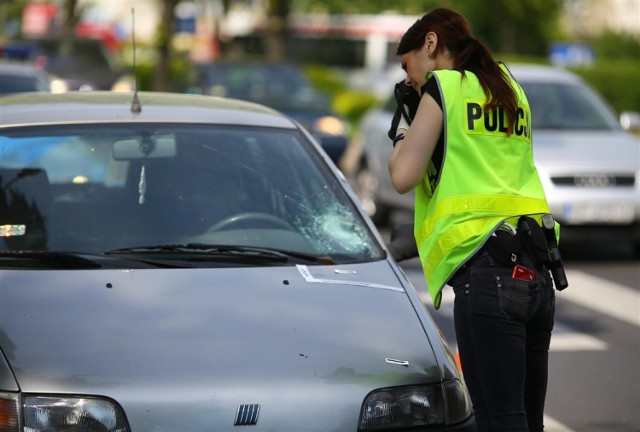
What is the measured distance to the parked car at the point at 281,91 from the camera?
17.0 metres

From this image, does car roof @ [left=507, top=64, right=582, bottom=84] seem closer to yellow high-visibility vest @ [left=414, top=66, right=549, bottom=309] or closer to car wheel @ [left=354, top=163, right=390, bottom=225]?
car wheel @ [left=354, top=163, right=390, bottom=225]

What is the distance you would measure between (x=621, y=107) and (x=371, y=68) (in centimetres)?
1621

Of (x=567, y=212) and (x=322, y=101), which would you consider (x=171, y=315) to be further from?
(x=322, y=101)

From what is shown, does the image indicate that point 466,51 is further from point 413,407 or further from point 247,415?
point 247,415

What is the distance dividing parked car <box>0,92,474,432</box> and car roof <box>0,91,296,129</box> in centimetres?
1

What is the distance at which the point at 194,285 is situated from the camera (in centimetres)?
404

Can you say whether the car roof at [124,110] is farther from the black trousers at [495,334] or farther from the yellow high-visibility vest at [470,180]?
the black trousers at [495,334]

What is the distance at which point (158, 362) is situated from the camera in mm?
3533

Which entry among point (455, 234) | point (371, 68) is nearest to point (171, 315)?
point (455, 234)

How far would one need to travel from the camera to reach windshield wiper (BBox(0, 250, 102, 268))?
424cm

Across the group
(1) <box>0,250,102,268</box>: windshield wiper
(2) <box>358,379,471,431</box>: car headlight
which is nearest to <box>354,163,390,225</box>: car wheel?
(1) <box>0,250,102,268</box>: windshield wiper

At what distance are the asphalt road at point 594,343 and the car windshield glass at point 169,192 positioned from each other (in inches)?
75.8

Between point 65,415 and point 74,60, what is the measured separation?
79.7ft

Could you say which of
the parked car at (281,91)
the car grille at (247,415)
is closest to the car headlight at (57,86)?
the parked car at (281,91)
